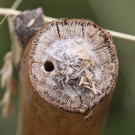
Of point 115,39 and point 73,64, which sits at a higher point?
point 115,39

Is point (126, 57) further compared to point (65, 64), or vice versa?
point (126, 57)

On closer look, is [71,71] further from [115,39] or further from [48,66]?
[115,39]

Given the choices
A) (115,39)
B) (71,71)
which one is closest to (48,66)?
(71,71)

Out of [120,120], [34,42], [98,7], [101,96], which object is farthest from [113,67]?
[120,120]

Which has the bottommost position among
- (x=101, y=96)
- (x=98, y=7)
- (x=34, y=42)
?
(x=101, y=96)

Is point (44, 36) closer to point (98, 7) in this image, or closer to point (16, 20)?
point (16, 20)

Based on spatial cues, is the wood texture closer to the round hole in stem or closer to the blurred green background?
the round hole in stem
